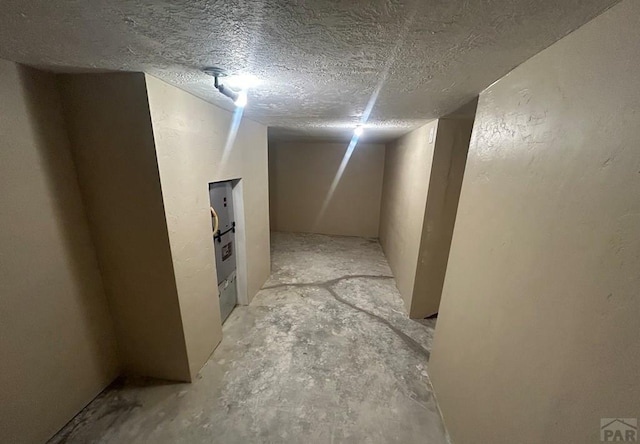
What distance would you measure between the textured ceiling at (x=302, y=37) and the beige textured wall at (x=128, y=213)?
0.18 meters

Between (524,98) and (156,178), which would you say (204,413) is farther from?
(524,98)

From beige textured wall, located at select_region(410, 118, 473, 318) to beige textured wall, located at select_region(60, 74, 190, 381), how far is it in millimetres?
2346

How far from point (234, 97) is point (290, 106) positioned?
2.23 feet

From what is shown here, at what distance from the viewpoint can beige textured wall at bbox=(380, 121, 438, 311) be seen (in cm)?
268

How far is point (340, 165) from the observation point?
18.3 feet

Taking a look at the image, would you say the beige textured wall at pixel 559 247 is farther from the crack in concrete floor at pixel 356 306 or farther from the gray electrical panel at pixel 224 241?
the gray electrical panel at pixel 224 241

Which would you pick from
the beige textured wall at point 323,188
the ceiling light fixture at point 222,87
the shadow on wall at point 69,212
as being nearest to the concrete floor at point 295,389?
the shadow on wall at point 69,212

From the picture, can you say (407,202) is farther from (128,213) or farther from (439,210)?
(128,213)

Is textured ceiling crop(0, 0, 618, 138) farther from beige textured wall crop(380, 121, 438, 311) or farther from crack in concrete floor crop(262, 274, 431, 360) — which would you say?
crack in concrete floor crop(262, 274, 431, 360)

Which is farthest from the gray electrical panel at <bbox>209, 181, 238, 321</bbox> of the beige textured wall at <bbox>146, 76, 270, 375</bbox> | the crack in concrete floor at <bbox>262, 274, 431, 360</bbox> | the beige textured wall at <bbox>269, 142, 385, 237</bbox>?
the beige textured wall at <bbox>269, 142, 385, 237</bbox>

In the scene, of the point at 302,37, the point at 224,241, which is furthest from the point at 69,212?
the point at 302,37

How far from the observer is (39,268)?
4.47 ft

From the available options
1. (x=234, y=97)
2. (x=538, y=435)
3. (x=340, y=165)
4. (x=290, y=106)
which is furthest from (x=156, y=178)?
(x=340, y=165)

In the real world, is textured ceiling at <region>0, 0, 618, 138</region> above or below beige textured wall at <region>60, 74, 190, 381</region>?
above
